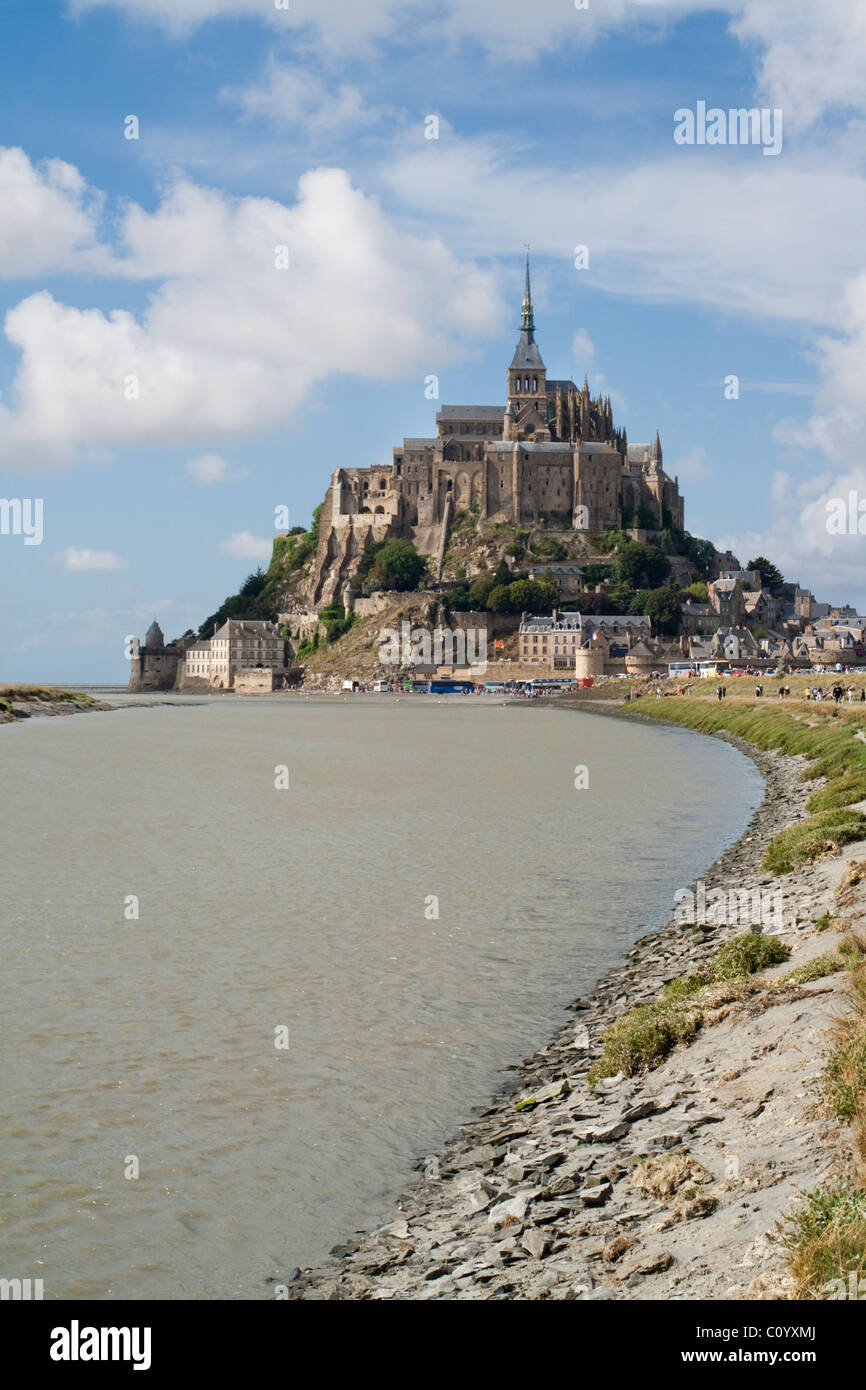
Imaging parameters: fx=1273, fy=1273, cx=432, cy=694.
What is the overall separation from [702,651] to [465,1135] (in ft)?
360

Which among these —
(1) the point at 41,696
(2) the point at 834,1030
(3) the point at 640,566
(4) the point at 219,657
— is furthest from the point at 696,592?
(2) the point at 834,1030

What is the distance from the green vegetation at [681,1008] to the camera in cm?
1021

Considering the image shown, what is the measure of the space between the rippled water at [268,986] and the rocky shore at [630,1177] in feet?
1.63

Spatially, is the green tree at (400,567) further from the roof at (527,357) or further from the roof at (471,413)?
the roof at (527,357)

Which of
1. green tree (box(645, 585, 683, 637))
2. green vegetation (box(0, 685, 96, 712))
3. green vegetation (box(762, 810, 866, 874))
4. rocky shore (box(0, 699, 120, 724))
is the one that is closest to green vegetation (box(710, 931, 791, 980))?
green vegetation (box(762, 810, 866, 874))

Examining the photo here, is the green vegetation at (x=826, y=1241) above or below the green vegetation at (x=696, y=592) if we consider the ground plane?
below

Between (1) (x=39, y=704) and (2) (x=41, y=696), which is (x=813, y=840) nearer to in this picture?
(1) (x=39, y=704)

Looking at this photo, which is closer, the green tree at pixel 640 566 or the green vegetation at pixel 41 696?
the green vegetation at pixel 41 696

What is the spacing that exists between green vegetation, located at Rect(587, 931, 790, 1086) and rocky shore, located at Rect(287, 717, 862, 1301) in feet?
0.35

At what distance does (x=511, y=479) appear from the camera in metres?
136

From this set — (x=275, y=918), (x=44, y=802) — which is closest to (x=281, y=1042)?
(x=275, y=918)

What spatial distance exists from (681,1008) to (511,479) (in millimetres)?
128012

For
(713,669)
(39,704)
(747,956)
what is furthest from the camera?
(713,669)

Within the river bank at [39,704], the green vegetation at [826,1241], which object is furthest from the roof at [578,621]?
the green vegetation at [826,1241]
